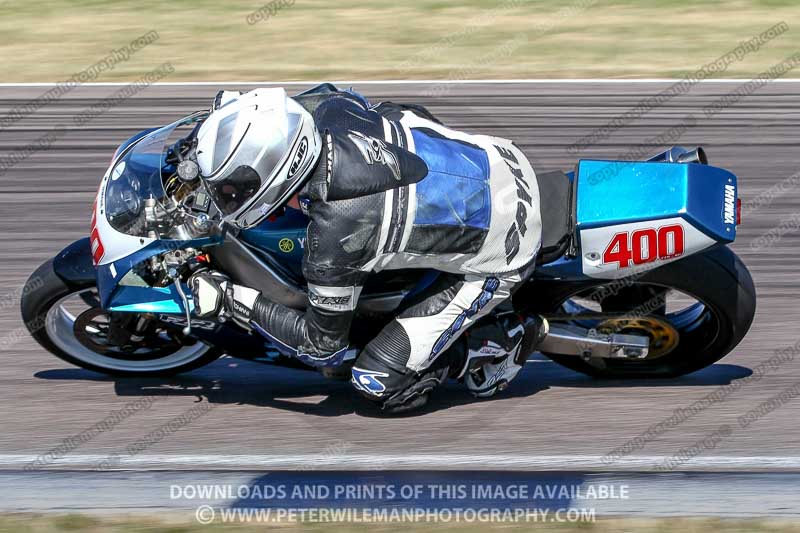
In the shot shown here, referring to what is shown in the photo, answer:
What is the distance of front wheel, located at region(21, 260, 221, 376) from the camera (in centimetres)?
513

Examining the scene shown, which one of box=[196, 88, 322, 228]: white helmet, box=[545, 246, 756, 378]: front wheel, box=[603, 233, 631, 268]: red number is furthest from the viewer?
box=[545, 246, 756, 378]: front wheel

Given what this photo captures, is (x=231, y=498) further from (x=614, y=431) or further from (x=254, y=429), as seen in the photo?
(x=614, y=431)

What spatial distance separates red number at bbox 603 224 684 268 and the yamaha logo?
1.46 metres

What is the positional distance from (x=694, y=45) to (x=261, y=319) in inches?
369

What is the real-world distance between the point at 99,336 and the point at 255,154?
1732 mm

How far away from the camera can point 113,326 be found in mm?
5207

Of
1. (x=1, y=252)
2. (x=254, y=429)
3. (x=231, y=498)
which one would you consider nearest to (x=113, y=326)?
(x=254, y=429)

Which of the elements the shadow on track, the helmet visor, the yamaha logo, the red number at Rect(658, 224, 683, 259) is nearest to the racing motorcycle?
the red number at Rect(658, 224, 683, 259)

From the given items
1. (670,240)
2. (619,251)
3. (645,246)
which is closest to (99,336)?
(619,251)

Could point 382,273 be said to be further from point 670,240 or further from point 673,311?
point 673,311

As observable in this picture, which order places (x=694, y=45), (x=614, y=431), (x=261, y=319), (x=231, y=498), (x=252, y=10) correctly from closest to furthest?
(x=231, y=498), (x=261, y=319), (x=614, y=431), (x=694, y=45), (x=252, y=10)

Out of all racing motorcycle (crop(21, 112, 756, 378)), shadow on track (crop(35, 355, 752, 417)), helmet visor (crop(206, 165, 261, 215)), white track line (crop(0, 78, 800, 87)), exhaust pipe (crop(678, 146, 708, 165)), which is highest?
helmet visor (crop(206, 165, 261, 215))

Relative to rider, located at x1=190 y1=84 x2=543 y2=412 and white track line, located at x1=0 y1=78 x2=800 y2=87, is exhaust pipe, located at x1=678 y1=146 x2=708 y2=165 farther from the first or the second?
white track line, located at x1=0 y1=78 x2=800 y2=87

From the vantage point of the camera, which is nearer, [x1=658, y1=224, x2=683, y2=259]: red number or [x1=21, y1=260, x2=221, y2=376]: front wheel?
[x1=658, y1=224, x2=683, y2=259]: red number
